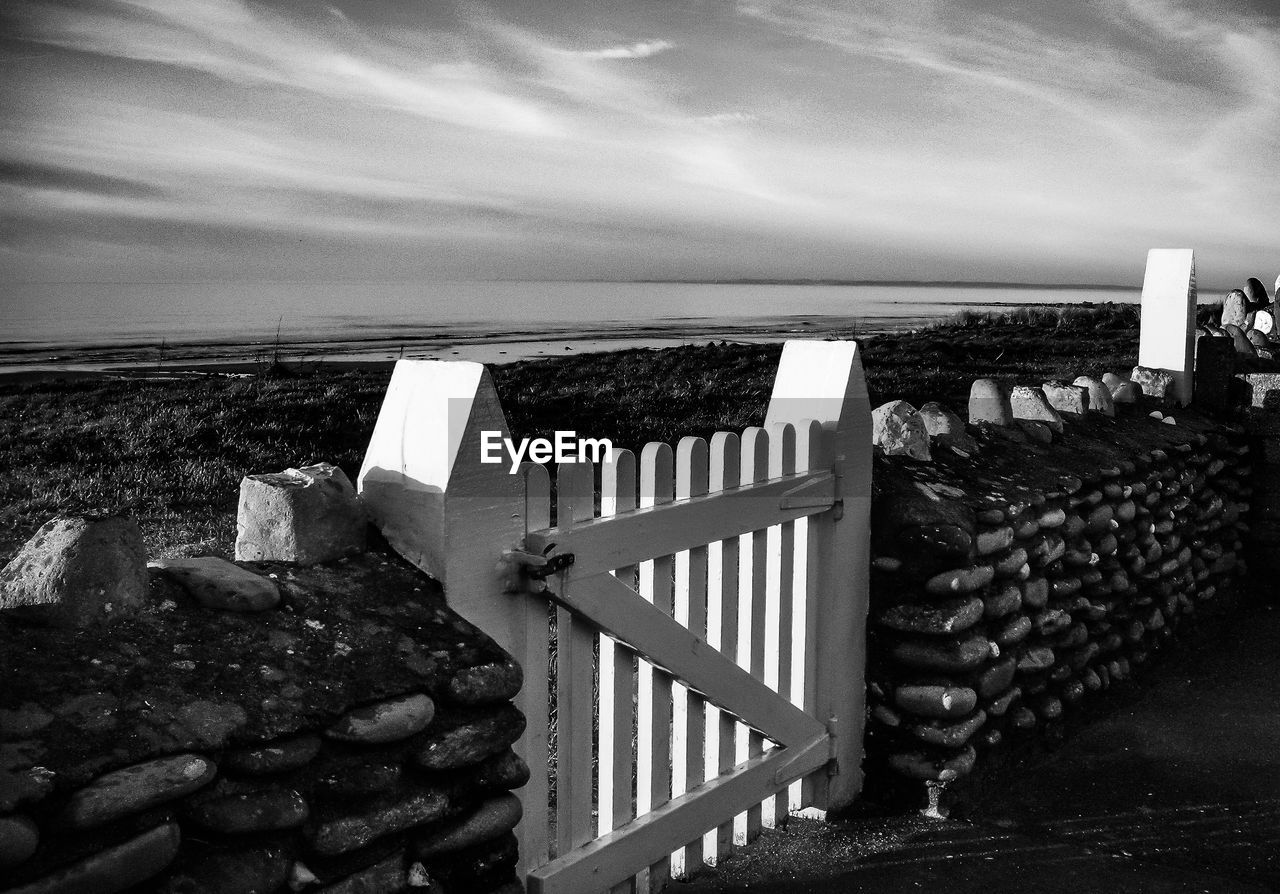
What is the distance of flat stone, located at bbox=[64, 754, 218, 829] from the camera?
69.8 inches

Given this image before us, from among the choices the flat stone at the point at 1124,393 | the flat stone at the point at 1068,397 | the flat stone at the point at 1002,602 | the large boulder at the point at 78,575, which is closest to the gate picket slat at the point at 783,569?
the flat stone at the point at 1002,602

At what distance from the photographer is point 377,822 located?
7.20ft

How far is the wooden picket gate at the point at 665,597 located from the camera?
258 centimetres

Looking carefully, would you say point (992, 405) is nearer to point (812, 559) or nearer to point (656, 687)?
point (812, 559)

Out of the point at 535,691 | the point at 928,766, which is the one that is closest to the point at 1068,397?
the point at 928,766

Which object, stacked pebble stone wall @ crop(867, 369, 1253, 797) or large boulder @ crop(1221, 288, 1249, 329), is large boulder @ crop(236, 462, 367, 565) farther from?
large boulder @ crop(1221, 288, 1249, 329)

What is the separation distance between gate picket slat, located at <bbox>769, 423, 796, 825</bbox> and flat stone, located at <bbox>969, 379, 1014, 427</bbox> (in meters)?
1.86

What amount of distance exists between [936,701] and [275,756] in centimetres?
259

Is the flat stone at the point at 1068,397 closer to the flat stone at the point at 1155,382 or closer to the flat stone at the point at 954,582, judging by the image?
the flat stone at the point at 1155,382

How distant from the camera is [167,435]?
1162 cm

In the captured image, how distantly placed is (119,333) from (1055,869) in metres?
31.7

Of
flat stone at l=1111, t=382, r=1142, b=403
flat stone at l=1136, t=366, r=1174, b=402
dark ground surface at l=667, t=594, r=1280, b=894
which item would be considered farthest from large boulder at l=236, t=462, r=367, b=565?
flat stone at l=1136, t=366, r=1174, b=402

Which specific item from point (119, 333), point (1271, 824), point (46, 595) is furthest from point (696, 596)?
point (119, 333)

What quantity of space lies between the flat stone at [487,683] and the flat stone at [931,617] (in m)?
1.89
